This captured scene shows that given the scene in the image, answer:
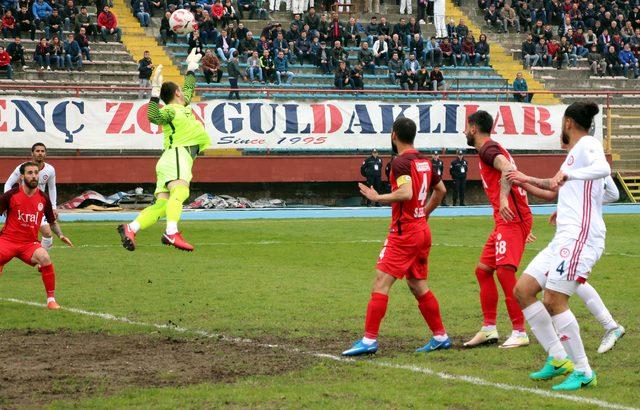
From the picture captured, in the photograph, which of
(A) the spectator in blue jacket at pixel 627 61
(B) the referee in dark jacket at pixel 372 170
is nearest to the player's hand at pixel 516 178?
(B) the referee in dark jacket at pixel 372 170

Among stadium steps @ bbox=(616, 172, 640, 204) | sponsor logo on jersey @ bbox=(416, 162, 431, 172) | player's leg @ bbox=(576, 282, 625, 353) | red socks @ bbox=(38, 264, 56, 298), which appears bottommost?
stadium steps @ bbox=(616, 172, 640, 204)

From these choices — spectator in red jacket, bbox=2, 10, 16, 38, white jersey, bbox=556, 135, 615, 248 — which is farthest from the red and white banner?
white jersey, bbox=556, 135, 615, 248

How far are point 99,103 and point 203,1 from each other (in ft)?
31.7

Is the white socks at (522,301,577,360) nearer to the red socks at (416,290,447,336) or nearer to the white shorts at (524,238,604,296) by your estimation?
the white shorts at (524,238,604,296)

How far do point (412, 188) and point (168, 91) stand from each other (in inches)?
137

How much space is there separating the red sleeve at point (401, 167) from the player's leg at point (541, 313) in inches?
62.8

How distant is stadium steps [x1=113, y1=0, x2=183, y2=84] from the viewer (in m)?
38.6

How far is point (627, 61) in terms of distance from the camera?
46781 millimetres

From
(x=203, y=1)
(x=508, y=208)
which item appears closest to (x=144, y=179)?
(x=203, y=1)

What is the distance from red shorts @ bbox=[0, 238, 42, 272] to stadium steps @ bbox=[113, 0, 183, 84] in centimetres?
2510

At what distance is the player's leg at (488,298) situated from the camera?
10.2 meters

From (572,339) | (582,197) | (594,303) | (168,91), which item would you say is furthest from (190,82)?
(572,339)

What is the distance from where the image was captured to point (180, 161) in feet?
38.4

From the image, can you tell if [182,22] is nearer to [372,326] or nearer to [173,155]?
[173,155]
